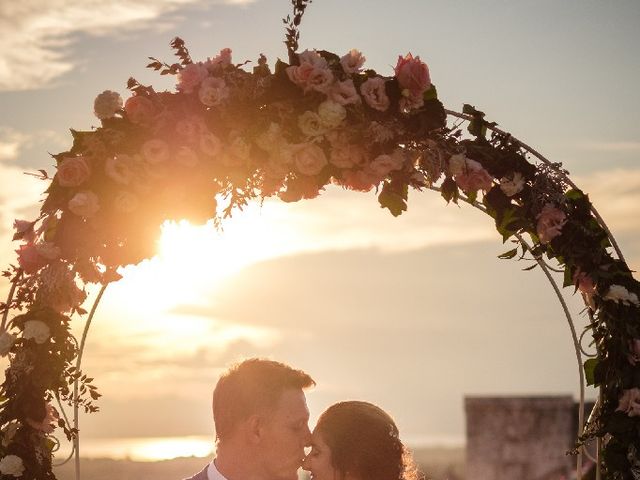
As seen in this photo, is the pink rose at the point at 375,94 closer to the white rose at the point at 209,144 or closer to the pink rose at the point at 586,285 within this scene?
the white rose at the point at 209,144

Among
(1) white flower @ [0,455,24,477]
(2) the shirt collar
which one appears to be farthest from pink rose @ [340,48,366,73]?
(1) white flower @ [0,455,24,477]

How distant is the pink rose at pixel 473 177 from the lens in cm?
665

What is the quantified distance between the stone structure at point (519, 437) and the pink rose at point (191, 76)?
950cm

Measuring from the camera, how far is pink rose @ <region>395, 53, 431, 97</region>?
6.58 metres

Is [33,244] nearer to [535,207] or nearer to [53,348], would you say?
[53,348]

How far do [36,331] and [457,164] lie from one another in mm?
2742

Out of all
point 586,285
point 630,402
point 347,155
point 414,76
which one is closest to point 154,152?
point 347,155

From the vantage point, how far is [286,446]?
20.4 ft

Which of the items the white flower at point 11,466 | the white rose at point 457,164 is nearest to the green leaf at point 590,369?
the white rose at point 457,164

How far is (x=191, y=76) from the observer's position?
6.48m

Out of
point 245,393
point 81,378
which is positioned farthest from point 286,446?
point 81,378

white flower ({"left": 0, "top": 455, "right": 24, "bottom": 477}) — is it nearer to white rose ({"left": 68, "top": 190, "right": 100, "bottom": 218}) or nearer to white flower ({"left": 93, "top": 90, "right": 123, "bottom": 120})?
white rose ({"left": 68, "top": 190, "right": 100, "bottom": 218})

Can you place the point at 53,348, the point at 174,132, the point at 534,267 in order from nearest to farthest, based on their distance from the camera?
1. the point at 53,348
2. the point at 174,132
3. the point at 534,267

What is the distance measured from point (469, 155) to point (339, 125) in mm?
891
